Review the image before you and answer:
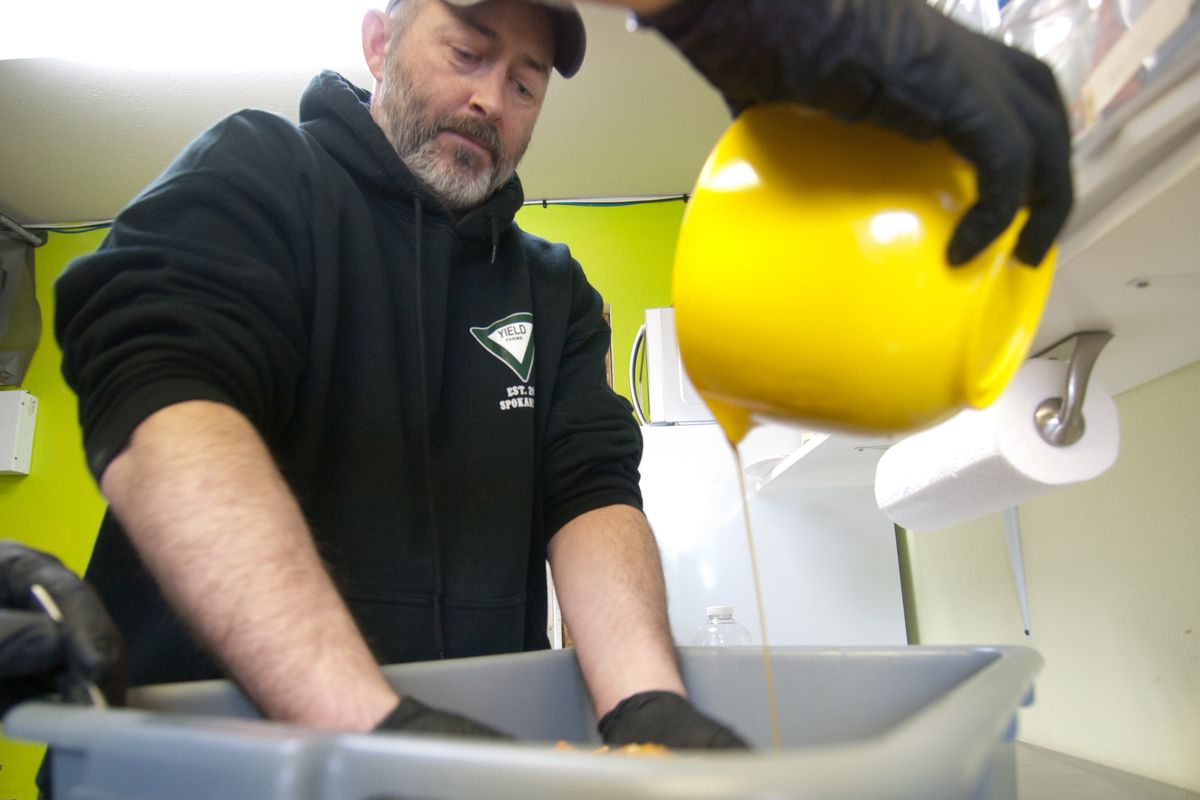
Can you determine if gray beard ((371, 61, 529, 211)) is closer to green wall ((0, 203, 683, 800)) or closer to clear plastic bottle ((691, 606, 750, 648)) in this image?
clear plastic bottle ((691, 606, 750, 648))

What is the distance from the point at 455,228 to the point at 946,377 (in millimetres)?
574

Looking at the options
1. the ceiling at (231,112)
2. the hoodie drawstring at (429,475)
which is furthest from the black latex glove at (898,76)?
the ceiling at (231,112)

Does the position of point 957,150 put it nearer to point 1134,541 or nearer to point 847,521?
point 1134,541

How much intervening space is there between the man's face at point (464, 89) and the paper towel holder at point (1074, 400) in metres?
0.55

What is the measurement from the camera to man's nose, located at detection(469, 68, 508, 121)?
32.1 inches

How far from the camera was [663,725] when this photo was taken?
54 cm

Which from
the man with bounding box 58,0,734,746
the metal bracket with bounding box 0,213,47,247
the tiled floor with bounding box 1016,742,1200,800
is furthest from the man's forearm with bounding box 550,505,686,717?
the metal bracket with bounding box 0,213,47,247

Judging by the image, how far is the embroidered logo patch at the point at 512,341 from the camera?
31.7 inches

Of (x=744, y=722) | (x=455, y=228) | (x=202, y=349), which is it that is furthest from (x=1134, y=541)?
(x=202, y=349)

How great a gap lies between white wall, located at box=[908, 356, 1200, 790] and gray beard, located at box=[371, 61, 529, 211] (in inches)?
26.5

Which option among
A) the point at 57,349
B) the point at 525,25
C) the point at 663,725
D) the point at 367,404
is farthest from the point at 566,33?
the point at 57,349

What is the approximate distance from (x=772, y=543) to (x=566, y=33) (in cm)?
102

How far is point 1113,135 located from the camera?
1.30 ft

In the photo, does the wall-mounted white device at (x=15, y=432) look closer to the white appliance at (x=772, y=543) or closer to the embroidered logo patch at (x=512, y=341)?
the white appliance at (x=772, y=543)
